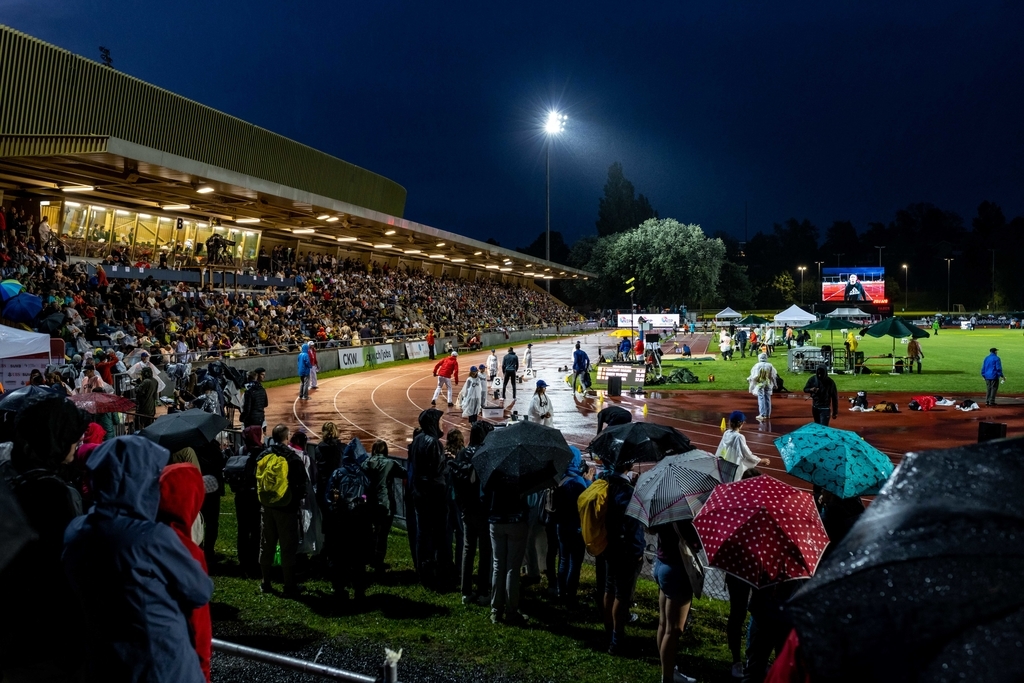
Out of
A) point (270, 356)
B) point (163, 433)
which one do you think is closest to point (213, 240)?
point (270, 356)

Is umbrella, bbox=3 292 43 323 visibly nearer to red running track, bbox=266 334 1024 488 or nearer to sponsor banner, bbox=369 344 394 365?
red running track, bbox=266 334 1024 488

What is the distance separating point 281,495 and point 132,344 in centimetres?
1707

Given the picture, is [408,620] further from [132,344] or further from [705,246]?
[705,246]

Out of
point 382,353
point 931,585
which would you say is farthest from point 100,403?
point 382,353

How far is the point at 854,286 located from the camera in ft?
234

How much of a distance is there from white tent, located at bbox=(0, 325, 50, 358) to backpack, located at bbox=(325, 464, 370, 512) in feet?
32.1

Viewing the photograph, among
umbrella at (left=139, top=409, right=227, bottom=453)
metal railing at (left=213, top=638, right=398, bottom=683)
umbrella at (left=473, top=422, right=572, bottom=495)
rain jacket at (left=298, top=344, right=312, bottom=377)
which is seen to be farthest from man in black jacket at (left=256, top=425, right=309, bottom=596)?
rain jacket at (left=298, top=344, right=312, bottom=377)

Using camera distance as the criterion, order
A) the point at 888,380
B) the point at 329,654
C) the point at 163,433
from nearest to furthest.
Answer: the point at 329,654 → the point at 163,433 → the point at 888,380

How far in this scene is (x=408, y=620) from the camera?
24.2 ft

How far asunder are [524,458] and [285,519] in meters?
2.82

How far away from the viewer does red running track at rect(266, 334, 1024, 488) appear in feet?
57.9

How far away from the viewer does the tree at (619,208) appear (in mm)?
120062

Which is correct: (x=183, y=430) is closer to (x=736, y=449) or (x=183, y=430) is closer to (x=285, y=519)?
(x=285, y=519)

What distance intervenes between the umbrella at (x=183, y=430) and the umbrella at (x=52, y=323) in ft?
40.7
